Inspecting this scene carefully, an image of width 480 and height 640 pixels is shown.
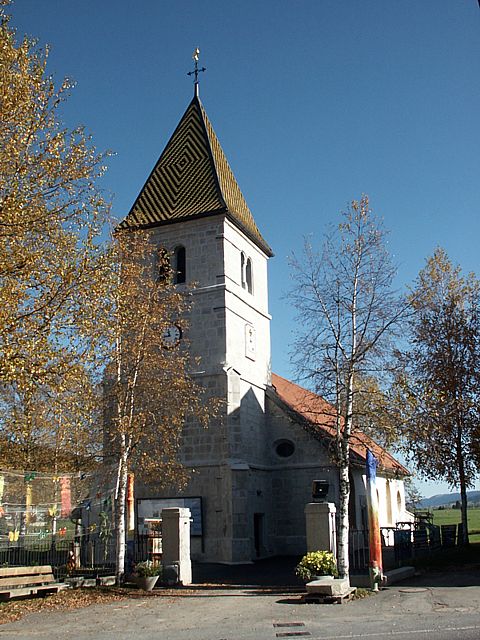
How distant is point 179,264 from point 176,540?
13.7 metres

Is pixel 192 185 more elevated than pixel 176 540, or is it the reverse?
pixel 192 185

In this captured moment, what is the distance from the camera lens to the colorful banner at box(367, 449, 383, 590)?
1705cm

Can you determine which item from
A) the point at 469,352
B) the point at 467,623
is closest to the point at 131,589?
the point at 467,623

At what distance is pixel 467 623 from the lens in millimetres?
11781

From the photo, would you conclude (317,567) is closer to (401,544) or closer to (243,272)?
(401,544)

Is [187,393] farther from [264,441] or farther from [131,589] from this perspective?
[264,441]

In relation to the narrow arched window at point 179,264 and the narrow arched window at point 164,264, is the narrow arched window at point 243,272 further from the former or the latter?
the narrow arched window at point 164,264

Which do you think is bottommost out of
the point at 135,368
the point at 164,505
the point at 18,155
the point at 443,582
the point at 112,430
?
the point at 443,582

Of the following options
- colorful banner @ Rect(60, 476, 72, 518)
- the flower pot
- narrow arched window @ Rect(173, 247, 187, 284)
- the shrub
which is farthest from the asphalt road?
narrow arched window @ Rect(173, 247, 187, 284)

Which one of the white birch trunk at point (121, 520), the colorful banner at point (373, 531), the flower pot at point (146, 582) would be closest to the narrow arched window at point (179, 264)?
the white birch trunk at point (121, 520)

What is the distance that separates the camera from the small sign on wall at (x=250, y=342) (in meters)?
29.5

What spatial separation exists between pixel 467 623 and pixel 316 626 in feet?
8.23

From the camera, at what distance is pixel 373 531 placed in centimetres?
1741

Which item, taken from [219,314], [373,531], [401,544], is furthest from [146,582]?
[219,314]
